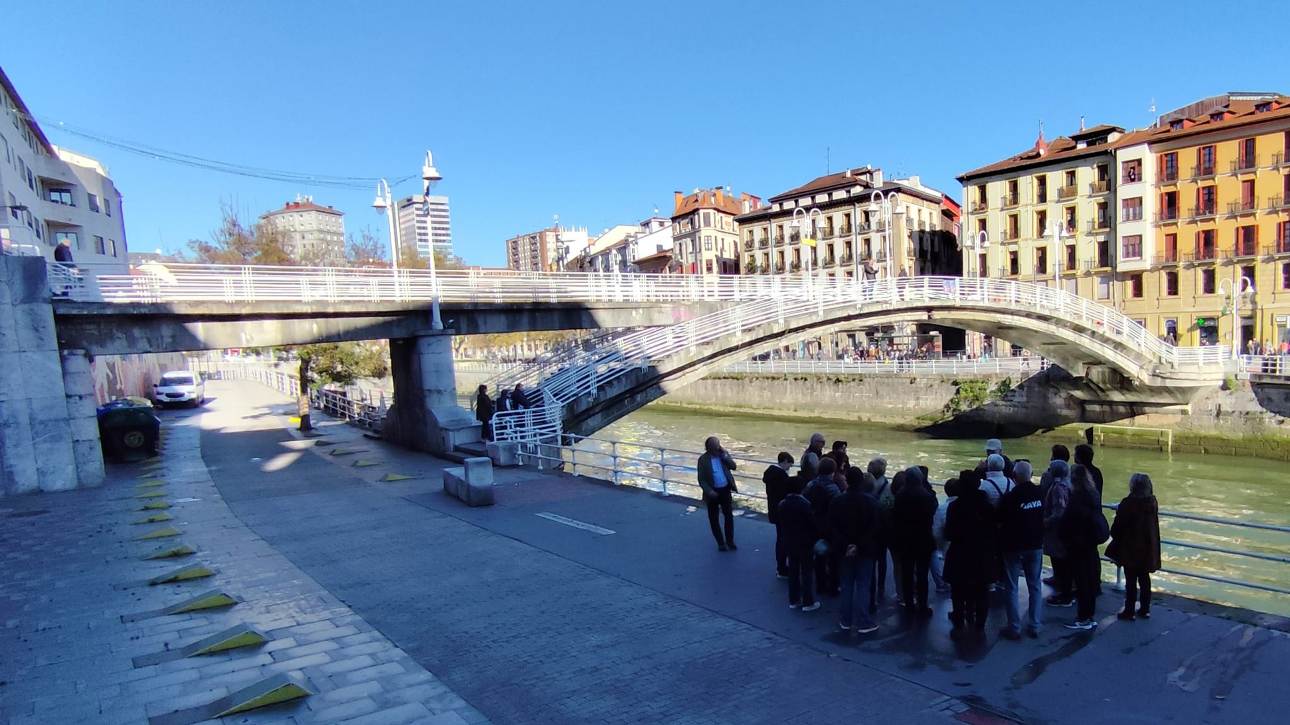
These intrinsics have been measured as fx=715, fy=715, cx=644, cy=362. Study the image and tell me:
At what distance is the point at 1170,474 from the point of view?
24875 millimetres

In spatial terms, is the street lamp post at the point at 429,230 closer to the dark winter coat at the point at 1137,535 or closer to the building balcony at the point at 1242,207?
the dark winter coat at the point at 1137,535

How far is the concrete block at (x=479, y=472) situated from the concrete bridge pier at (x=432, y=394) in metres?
5.70

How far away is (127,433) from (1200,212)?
5182 cm

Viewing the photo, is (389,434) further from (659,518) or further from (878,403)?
(878,403)

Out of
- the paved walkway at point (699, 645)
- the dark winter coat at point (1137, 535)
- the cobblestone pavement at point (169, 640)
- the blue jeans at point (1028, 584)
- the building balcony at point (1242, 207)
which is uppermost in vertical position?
the building balcony at point (1242, 207)

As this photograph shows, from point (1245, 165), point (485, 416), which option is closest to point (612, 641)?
point (485, 416)

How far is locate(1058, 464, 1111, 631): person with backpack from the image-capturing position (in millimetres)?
5984

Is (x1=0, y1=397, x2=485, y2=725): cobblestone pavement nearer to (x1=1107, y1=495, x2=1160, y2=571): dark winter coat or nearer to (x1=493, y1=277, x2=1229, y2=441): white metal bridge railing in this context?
(x1=1107, y1=495, x2=1160, y2=571): dark winter coat

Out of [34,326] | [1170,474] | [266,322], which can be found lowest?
[1170,474]

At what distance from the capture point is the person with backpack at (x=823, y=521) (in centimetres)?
658

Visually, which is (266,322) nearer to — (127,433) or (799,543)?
(127,433)

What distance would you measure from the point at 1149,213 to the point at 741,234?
3313 centimetres

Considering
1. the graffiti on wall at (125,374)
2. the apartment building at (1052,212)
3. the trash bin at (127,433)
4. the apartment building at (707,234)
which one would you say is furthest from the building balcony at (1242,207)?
the graffiti on wall at (125,374)

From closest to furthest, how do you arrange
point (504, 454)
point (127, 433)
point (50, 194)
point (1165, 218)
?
point (504, 454) → point (127, 433) → point (50, 194) → point (1165, 218)
